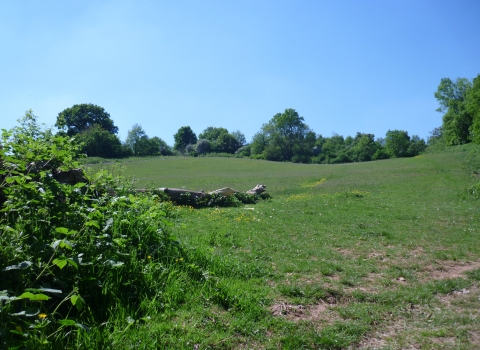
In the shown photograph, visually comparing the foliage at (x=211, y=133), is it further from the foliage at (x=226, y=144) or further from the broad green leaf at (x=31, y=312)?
the broad green leaf at (x=31, y=312)

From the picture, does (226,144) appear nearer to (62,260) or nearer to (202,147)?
(202,147)

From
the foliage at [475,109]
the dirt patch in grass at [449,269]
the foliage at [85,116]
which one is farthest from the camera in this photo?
the foliage at [85,116]

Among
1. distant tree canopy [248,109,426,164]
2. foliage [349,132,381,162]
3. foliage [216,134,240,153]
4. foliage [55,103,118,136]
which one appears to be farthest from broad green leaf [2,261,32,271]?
foliage [216,134,240,153]

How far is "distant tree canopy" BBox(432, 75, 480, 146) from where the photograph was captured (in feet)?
176

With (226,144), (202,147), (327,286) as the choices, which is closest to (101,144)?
(327,286)

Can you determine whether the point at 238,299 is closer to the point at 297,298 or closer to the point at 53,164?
the point at 297,298

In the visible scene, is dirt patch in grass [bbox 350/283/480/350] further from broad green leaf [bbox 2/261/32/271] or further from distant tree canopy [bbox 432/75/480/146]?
distant tree canopy [bbox 432/75/480/146]

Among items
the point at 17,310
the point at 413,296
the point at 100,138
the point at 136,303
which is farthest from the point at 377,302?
the point at 100,138

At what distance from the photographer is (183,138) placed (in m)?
127

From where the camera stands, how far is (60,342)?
335 cm

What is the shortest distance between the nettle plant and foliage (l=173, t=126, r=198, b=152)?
122 m

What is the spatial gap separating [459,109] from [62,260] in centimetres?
8304

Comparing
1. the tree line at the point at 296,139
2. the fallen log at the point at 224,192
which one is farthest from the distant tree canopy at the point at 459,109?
the fallen log at the point at 224,192

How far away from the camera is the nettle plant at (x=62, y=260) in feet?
11.2
